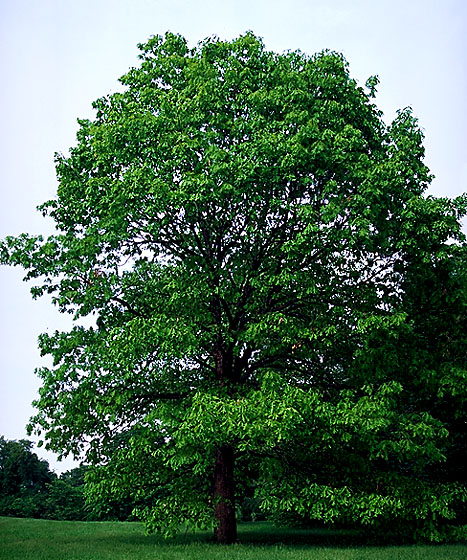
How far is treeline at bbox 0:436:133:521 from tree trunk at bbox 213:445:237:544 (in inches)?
656

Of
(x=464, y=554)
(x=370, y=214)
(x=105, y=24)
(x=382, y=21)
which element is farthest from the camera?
(x=382, y=21)

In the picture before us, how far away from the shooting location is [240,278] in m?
17.0

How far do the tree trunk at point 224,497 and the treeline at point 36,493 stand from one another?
54.6ft

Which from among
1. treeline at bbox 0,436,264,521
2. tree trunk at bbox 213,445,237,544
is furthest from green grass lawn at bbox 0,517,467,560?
treeline at bbox 0,436,264,521

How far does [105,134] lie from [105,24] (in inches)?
116

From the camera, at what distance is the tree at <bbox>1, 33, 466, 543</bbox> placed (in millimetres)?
15703

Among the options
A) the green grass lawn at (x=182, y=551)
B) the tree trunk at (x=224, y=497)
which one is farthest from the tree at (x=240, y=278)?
the green grass lawn at (x=182, y=551)

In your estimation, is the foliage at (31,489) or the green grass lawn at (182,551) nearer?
the green grass lawn at (182,551)

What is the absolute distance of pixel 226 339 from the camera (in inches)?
688

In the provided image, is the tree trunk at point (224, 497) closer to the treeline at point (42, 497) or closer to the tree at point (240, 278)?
the tree at point (240, 278)

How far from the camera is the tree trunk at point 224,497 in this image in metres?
16.9

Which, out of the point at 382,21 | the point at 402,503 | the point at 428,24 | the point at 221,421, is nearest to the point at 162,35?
the point at 382,21

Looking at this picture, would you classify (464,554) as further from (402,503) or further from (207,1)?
(207,1)

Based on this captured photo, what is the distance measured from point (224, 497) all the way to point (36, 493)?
22218 mm
